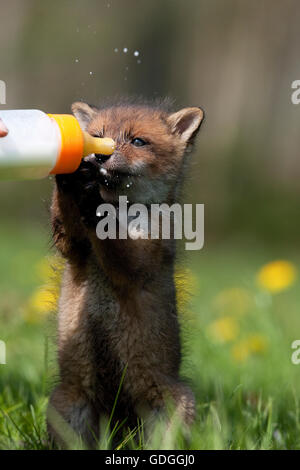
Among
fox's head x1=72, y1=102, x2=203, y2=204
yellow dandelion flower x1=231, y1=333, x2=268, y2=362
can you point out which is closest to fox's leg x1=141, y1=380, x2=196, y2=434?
fox's head x1=72, y1=102, x2=203, y2=204

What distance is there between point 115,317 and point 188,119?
1.15 metres

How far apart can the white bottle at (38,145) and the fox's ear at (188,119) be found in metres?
0.95

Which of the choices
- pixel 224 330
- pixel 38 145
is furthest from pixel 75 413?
pixel 224 330

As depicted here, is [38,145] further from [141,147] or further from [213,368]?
[213,368]

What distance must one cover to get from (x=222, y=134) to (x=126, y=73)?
195 cm

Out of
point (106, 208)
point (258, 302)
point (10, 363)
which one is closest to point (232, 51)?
point (258, 302)

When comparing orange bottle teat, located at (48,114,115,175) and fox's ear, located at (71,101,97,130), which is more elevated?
fox's ear, located at (71,101,97,130)

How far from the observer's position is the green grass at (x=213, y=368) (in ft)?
10.8

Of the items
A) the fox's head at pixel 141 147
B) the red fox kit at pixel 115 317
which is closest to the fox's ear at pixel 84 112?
the fox's head at pixel 141 147

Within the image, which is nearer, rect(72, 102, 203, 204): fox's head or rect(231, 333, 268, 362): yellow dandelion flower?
rect(72, 102, 203, 204): fox's head

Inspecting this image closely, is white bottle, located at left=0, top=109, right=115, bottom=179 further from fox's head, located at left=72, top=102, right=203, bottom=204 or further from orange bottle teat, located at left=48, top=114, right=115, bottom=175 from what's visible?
fox's head, located at left=72, top=102, right=203, bottom=204

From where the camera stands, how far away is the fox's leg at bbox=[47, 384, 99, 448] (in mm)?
3318

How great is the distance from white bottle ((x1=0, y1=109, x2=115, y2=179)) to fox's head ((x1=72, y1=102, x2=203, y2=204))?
234 millimetres

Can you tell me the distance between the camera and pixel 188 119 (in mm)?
3900
